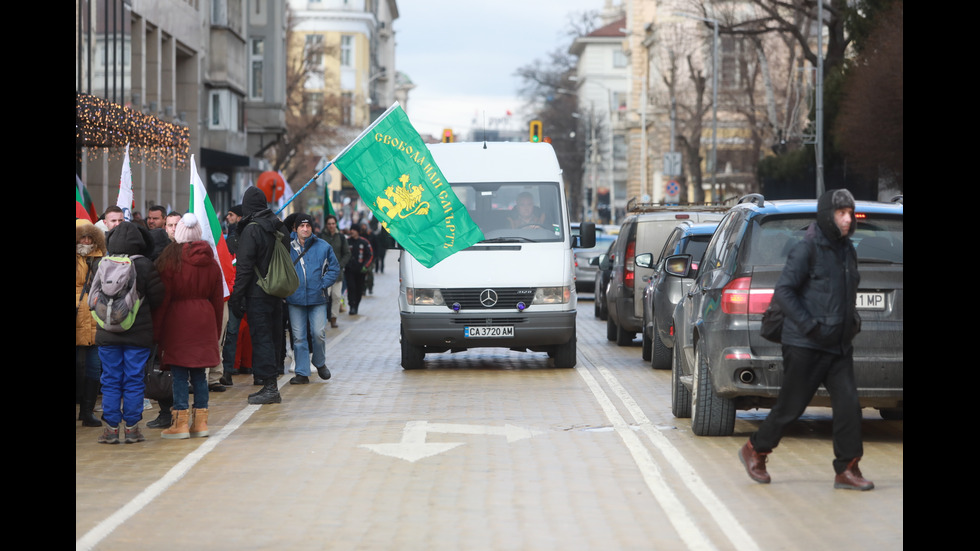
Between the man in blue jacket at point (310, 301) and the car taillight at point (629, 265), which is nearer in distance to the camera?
the man in blue jacket at point (310, 301)

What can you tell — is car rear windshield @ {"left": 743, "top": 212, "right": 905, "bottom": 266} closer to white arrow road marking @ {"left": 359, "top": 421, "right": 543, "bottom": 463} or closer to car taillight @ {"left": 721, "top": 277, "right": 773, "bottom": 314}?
car taillight @ {"left": 721, "top": 277, "right": 773, "bottom": 314}

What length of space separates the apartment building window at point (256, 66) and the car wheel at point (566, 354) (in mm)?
42099

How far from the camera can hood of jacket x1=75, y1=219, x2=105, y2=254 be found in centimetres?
1198

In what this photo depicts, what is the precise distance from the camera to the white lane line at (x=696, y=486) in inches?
292

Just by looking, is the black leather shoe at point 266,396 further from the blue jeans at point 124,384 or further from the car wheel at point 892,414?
the car wheel at point 892,414

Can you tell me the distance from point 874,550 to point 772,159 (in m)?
45.4

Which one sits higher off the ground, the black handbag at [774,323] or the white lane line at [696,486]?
the black handbag at [774,323]

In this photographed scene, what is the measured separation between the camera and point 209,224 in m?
14.8

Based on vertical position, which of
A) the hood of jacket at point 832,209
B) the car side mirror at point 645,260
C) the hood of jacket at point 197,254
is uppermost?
the hood of jacket at point 832,209

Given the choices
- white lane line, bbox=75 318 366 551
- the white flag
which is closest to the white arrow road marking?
white lane line, bbox=75 318 366 551

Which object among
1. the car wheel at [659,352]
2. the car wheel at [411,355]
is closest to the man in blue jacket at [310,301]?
the car wheel at [411,355]

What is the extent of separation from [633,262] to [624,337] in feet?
4.71

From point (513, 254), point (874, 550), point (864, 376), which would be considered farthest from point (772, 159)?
point (874, 550)

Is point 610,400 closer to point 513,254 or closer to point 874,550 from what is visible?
point 513,254
